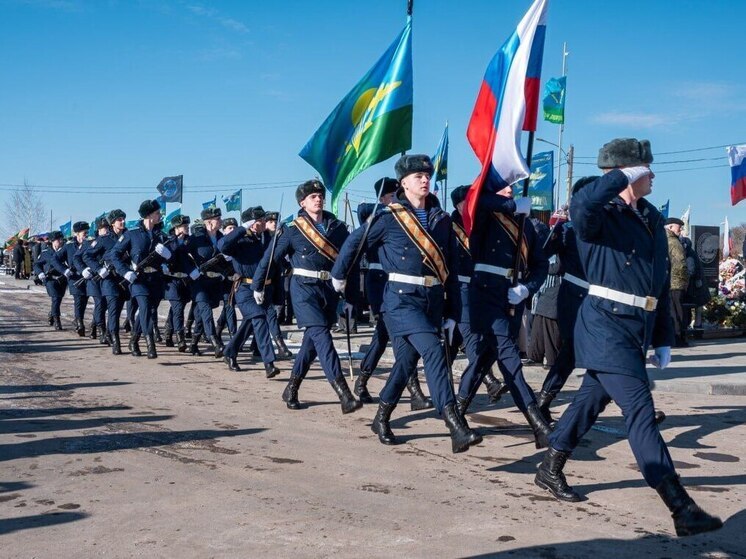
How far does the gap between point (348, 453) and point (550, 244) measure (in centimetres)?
230

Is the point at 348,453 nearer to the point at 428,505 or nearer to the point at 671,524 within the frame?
the point at 428,505

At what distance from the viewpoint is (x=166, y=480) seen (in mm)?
5730

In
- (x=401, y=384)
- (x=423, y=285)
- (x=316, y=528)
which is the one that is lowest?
(x=316, y=528)

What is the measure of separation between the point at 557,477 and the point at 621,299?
1135mm

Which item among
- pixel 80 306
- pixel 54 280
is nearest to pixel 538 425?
pixel 80 306

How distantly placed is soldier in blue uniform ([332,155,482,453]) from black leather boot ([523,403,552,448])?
0.89 m

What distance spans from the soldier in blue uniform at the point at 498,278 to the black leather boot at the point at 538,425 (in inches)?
9.4

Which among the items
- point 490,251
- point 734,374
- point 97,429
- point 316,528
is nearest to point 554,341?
point 734,374

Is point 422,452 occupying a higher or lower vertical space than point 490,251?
lower

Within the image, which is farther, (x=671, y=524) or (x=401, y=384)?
(x=401, y=384)

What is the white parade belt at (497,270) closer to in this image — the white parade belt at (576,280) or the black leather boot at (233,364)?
the white parade belt at (576,280)

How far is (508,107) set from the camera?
717 cm

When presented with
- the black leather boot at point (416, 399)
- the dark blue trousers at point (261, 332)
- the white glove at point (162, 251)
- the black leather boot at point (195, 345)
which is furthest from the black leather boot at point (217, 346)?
the black leather boot at point (416, 399)

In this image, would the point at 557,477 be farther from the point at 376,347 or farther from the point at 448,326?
the point at 376,347
